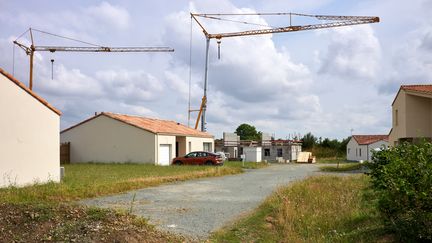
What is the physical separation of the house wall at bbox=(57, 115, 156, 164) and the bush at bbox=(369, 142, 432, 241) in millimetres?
30554

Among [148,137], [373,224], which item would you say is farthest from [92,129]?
[373,224]

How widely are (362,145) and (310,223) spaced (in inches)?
2146

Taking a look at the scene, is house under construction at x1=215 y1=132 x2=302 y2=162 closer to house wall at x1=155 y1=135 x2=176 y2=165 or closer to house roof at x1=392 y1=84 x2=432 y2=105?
house wall at x1=155 y1=135 x2=176 y2=165

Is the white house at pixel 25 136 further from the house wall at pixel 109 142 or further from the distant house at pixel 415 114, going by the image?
the distant house at pixel 415 114

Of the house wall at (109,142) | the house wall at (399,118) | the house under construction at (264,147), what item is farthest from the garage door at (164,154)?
the house under construction at (264,147)

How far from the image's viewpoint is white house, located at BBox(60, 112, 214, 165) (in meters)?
37.8

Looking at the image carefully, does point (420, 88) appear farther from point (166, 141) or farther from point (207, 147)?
point (207, 147)

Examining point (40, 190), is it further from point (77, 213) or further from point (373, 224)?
point (373, 224)

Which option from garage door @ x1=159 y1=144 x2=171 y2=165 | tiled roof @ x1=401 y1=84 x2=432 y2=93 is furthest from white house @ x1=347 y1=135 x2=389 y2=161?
tiled roof @ x1=401 y1=84 x2=432 y2=93

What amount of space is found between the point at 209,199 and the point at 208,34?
6421cm

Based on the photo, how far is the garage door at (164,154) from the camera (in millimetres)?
38688

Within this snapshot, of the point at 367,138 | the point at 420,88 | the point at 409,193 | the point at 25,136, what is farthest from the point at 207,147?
the point at 409,193

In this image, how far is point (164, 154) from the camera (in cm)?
3962

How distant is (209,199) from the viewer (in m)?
16.4
